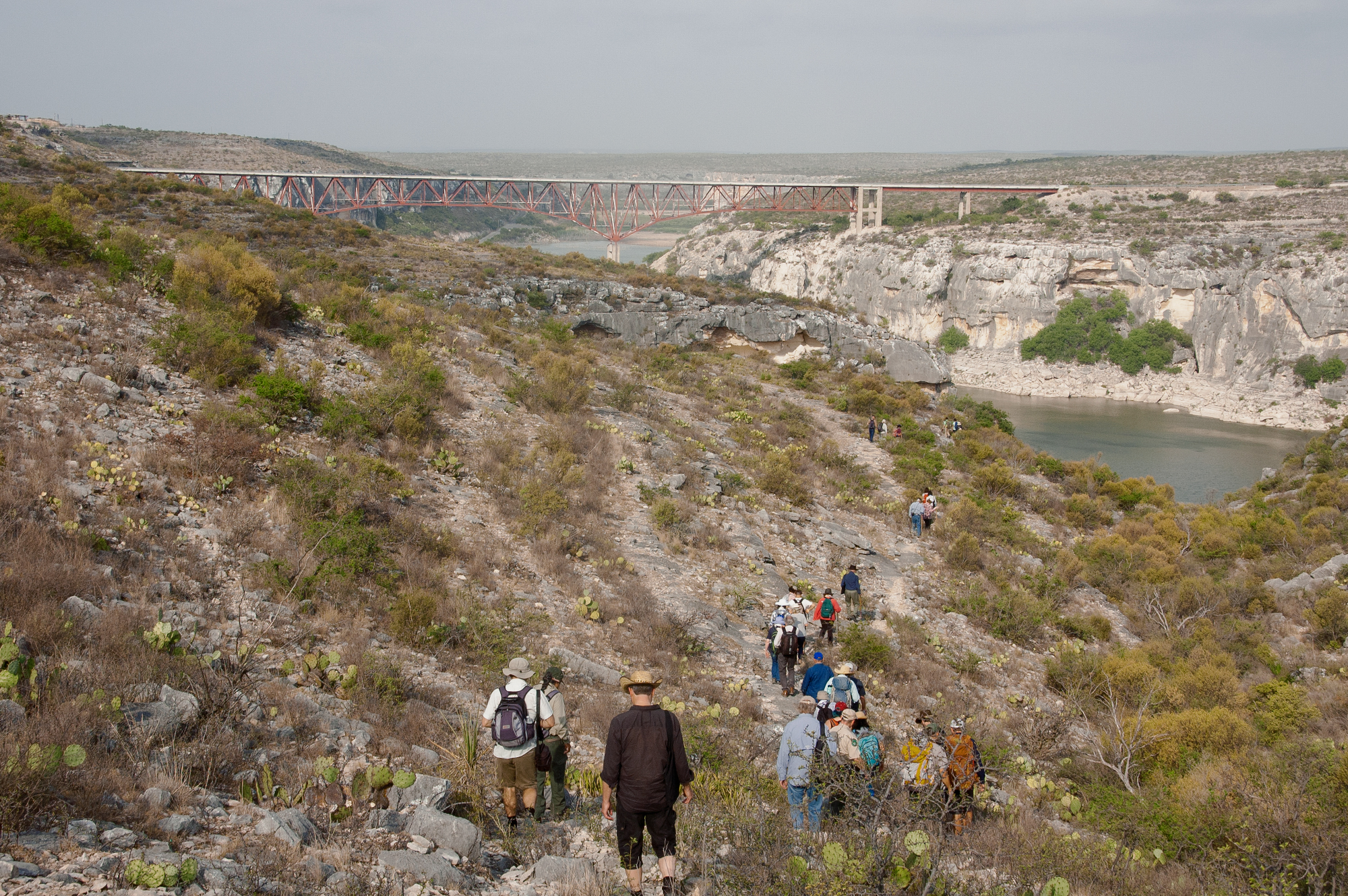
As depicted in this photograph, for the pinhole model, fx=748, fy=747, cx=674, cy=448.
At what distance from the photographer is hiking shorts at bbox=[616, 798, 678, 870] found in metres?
4.14

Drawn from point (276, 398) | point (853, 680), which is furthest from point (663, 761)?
point (276, 398)

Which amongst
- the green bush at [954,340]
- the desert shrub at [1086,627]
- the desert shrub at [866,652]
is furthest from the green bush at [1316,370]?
the desert shrub at [866,652]

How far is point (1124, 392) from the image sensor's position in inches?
2089

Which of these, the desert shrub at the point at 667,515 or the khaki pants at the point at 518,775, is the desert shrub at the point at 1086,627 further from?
the khaki pants at the point at 518,775

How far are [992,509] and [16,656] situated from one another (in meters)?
17.0

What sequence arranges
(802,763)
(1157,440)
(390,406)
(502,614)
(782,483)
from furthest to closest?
(1157,440)
(782,483)
(390,406)
(502,614)
(802,763)

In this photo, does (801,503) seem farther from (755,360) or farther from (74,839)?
(755,360)

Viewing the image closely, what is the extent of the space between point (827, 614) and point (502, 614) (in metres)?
4.12

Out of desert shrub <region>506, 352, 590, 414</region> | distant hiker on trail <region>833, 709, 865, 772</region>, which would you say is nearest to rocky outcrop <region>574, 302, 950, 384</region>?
desert shrub <region>506, 352, 590, 414</region>

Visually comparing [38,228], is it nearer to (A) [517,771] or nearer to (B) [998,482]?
(A) [517,771]

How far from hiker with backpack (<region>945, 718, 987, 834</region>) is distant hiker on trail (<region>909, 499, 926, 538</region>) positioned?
9905 millimetres

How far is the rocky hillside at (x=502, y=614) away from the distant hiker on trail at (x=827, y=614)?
44cm

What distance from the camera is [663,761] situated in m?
4.11

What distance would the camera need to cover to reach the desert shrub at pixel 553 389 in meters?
15.6
